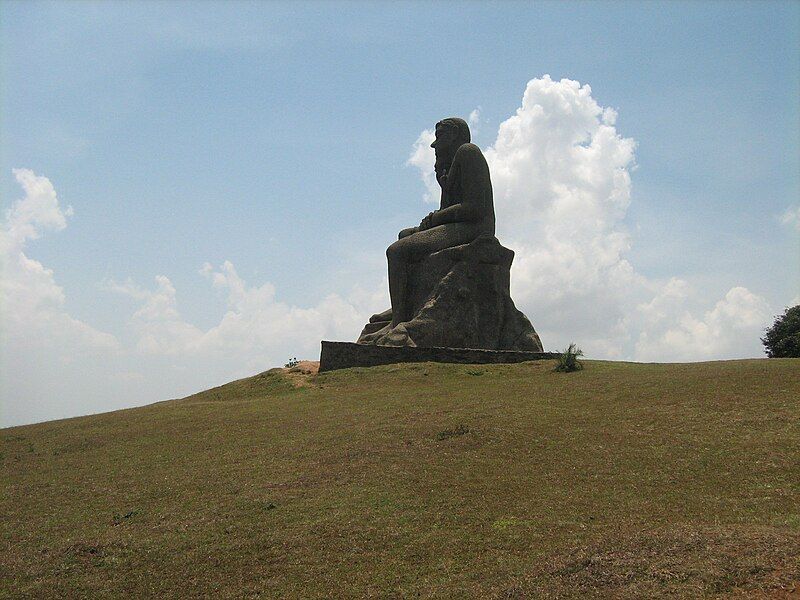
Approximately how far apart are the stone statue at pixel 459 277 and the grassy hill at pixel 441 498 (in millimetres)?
5672

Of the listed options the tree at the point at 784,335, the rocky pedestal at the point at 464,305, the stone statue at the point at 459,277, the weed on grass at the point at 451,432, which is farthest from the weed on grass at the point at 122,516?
the tree at the point at 784,335

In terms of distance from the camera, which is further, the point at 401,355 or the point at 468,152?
the point at 468,152

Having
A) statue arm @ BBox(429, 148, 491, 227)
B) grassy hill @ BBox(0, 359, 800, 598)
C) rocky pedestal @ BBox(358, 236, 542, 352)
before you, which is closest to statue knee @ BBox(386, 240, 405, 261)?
rocky pedestal @ BBox(358, 236, 542, 352)

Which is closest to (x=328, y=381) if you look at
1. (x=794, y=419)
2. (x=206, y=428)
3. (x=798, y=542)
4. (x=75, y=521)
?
(x=206, y=428)

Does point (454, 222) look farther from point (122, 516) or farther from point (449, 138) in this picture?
point (122, 516)

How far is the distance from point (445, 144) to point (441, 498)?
17.1 m

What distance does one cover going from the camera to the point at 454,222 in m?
24.7

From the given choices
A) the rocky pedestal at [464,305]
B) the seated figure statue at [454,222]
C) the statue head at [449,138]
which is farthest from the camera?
the statue head at [449,138]

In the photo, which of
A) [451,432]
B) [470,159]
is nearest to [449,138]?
[470,159]

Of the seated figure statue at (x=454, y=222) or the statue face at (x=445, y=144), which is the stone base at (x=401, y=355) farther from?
the statue face at (x=445, y=144)

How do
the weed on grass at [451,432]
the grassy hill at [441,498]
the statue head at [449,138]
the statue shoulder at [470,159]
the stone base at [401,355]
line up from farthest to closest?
the statue head at [449,138], the statue shoulder at [470,159], the stone base at [401,355], the weed on grass at [451,432], the grassy hill at [441,498]

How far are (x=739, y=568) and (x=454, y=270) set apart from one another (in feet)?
54.2

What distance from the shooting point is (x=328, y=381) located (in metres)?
21.1

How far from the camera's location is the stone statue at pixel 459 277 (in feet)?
76.3
